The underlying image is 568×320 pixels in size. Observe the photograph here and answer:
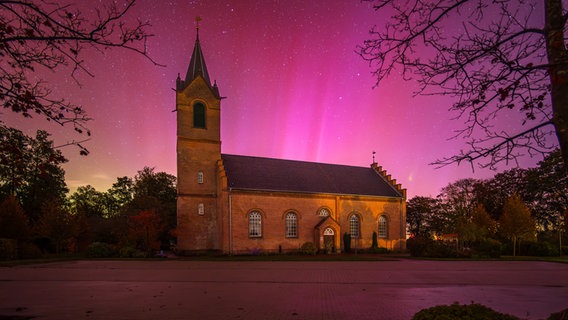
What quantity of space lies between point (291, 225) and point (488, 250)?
746 inches

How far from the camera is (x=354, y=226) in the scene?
43156 mm

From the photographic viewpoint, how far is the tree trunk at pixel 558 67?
5.07 m

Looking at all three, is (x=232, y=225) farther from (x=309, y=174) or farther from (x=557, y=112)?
(x=557, y=112)

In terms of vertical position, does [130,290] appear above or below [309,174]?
below

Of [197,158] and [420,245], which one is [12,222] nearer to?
[197,158]

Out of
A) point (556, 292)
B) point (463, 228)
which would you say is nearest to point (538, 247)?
point (463, 228)

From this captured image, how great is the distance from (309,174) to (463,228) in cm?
1700

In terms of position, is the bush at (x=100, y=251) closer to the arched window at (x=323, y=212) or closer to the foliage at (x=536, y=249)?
the arched window at (x=323, y=212)

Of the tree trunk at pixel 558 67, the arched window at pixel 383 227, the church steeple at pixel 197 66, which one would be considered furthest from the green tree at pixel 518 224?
the tree trunk at pixel 558 67

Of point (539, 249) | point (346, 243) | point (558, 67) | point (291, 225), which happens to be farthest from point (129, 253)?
point (539, 249)

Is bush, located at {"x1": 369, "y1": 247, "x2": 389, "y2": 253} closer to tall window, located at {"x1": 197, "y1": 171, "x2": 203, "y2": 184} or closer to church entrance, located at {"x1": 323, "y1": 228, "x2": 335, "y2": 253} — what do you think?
church entrance, located at {"x1": 323, "y1": 228, "x2": 335, "y2": 253}

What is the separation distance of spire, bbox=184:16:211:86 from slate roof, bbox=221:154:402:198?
879cm

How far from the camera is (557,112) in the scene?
206 inches

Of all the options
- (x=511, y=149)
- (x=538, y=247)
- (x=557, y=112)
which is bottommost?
(x=538, y=247)
